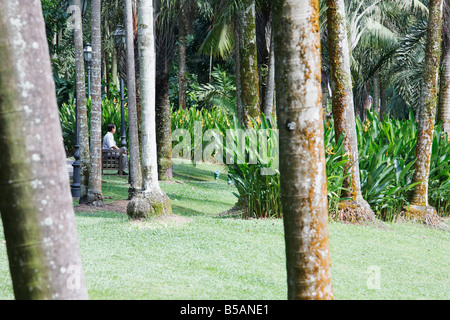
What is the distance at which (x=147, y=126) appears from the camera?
26.1 ft

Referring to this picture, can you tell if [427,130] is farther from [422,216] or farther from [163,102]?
[163,102]

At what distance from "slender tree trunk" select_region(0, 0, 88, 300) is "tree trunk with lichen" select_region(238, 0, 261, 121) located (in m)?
8.13

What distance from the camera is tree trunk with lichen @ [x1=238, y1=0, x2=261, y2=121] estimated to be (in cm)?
1049

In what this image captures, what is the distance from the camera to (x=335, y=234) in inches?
295

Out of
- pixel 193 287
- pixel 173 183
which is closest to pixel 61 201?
pixel 193 287

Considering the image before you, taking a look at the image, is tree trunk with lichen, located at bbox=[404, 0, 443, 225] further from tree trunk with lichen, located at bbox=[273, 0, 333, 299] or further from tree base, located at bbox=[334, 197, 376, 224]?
tree trunk with lichen, located at bbox=[273, 0, 333, 299]

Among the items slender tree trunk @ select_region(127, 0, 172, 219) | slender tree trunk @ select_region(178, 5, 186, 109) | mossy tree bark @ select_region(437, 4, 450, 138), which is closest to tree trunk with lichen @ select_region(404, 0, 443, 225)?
mossy tree bark @ select_region(437, 4, 450, 138)

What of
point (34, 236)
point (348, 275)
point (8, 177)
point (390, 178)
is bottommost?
point (348, 275)

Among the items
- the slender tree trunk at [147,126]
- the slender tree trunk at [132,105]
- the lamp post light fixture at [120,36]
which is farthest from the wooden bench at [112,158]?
the slender tree trunk at [147,126]

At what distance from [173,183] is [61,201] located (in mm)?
11461

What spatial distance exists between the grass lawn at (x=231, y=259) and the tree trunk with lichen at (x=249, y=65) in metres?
2.63

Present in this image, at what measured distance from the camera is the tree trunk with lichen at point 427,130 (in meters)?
9.26

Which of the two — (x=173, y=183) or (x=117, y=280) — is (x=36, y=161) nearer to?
(x=117, y=280)

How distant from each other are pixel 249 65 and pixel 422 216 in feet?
13.8
